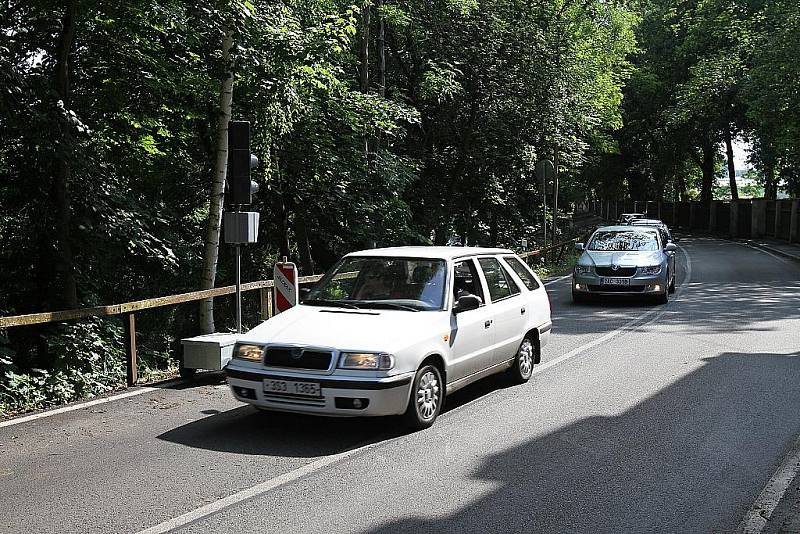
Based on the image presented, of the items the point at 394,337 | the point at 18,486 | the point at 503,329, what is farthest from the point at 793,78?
the point at 18,486

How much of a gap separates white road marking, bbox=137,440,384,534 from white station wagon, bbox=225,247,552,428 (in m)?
0.53

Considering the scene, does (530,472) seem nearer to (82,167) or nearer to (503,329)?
(503,329)

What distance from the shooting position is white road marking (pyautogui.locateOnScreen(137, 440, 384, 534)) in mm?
5164

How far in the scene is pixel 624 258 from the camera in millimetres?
17672

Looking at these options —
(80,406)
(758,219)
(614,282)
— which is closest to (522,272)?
Result: (80,406)

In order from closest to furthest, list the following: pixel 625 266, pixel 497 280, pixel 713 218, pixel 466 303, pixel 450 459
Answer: pixel 450 459, pixel 466 303, pixel 497 280, pixel 625 266, pixel 713 218

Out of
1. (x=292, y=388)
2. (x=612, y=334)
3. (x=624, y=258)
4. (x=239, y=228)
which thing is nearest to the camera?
(x=292, y=388)

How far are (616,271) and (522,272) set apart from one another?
779 cm

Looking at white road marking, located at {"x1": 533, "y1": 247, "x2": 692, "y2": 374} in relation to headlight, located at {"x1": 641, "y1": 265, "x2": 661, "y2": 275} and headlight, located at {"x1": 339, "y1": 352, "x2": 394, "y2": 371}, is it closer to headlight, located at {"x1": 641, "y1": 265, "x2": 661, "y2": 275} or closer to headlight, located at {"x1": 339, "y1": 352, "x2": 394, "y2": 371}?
headlight, located at {"x1": 641, "y1": 265, "x2": 661, "y2": 275}

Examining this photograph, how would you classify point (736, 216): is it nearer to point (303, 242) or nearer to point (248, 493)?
point (303, 242)

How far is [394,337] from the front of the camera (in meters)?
7.28

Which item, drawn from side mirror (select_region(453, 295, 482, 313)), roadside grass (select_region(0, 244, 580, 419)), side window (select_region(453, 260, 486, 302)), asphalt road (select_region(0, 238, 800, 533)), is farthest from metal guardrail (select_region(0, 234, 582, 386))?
side mirror (select_region(453, 295, 482, 313))

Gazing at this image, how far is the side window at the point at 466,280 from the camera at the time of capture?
335 inches

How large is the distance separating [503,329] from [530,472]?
115 inches
